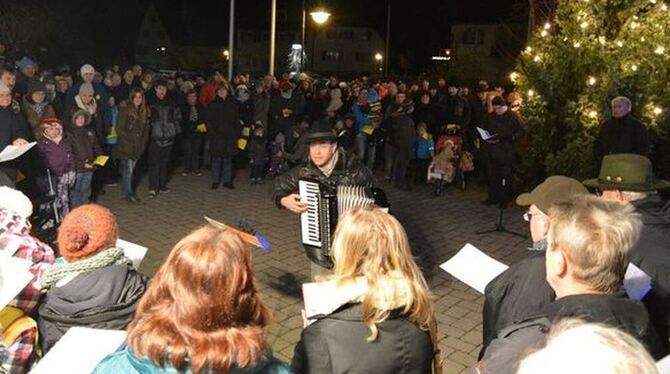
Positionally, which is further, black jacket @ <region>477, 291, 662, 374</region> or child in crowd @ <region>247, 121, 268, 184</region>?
child in crowd @ <region>247, 121, 268, 184</region>

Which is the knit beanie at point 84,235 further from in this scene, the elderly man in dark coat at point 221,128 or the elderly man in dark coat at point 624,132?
the elderly man in dark coat at point 221,128

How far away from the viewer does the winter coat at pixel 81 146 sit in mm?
8789

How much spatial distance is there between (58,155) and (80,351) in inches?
254

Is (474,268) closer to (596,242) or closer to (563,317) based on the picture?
(596,242)

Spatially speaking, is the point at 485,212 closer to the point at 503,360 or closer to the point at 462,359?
the point at 462,359

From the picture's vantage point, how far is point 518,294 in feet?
10.3

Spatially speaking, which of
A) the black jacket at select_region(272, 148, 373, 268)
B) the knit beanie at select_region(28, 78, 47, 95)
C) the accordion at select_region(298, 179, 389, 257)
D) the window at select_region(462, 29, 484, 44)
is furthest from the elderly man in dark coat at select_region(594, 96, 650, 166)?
the window at select_region(462, 29, 484, 44)

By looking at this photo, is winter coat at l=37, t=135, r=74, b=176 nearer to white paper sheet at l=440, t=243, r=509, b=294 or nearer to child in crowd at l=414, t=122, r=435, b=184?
white paper sheet at l=440, t=243, r=509, b=294

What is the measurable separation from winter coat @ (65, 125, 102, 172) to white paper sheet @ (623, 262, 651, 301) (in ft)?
25.0

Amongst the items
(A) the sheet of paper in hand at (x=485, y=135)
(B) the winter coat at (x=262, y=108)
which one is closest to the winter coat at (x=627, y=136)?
(A) the sheet of paper in hand at (x=485, y=135)

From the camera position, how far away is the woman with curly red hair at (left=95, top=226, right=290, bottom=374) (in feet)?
6.61

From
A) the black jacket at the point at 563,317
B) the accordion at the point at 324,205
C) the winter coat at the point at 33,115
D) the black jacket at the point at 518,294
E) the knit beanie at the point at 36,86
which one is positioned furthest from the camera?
the knit beanie at the point at 36,86

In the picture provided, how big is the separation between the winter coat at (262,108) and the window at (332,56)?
69.4 metres

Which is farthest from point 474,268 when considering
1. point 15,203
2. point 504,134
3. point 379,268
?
point 504,134
